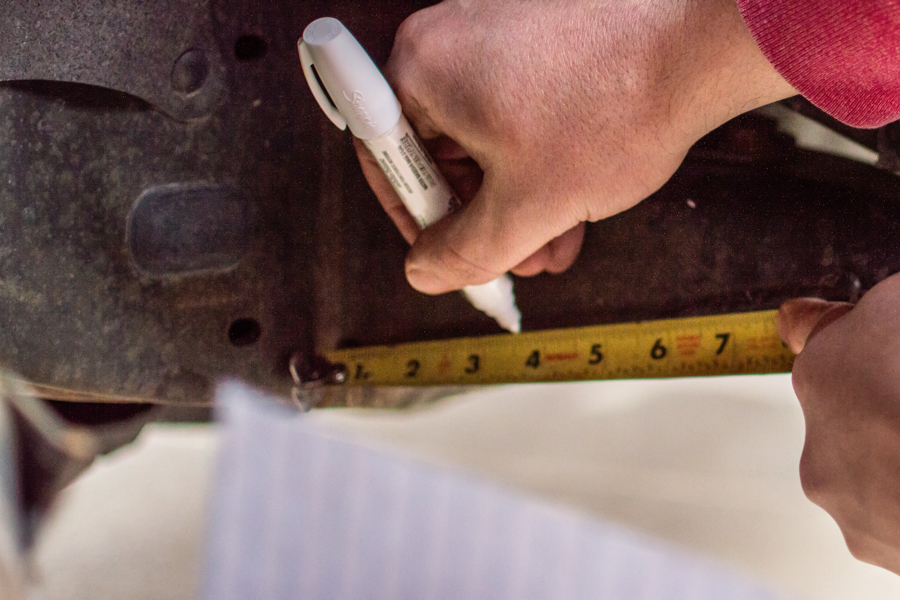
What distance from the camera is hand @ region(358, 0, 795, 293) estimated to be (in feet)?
1.80

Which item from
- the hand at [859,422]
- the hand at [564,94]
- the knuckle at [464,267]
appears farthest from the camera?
the knuckle at [464,267]

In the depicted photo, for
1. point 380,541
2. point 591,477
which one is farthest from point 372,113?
point 591,477

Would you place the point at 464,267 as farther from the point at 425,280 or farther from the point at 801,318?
the point at 801,318

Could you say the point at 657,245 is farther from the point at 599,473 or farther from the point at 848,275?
the point at 599,473

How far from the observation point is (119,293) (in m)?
0.67

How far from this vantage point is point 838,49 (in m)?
0.48

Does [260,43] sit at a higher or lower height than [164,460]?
higher

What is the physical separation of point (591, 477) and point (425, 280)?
89 cm

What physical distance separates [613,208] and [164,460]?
1.24 m

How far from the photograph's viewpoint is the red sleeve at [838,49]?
454 mm

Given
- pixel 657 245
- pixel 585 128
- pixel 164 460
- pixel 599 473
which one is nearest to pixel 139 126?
pixel 585 128

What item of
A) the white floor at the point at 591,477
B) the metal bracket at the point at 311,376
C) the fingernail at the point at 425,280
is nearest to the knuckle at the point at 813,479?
the fingernail at the point at 425,280

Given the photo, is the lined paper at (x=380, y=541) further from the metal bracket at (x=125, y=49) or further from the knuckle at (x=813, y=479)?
the knuckle at (x=813, y=479)

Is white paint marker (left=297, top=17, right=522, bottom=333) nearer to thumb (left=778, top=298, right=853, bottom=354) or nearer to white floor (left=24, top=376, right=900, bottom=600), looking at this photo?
thumb (left=778, top=298, right=853, bottom=354)
